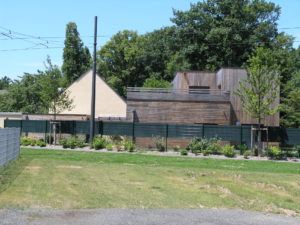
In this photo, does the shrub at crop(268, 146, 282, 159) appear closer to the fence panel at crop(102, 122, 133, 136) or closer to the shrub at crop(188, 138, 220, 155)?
the shrub at crop(188, 138, 220, 155)

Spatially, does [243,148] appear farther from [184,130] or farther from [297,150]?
[184,130]

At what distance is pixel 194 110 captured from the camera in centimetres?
3225

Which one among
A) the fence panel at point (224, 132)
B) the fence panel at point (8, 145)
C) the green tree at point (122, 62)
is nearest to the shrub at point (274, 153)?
the fence panel at point (224, 132)

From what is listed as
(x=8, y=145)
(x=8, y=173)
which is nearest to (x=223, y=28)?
(x=8, y=145)

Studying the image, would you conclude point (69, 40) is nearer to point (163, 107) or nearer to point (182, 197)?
point (163, 107)

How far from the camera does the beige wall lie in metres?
44.4

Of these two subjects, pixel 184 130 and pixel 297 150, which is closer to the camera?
pixel 297 150

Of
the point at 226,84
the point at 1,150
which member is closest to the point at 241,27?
the point at 226,84

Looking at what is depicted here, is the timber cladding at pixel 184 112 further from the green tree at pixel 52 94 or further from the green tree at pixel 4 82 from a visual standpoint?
the green tree at pixel 4 82

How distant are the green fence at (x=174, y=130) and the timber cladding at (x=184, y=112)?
2.08 metres

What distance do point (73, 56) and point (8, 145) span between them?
2170 inches

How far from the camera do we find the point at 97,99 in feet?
147

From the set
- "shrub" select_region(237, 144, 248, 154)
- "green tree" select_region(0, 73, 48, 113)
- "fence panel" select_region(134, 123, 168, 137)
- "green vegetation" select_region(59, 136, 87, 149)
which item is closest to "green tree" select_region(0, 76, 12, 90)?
"green tree" select_region(0, 73, 48, 113)

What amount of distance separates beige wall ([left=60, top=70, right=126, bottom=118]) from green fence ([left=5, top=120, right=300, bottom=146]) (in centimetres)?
1171
